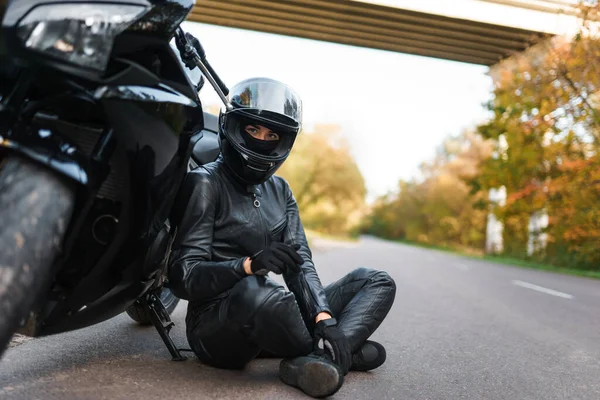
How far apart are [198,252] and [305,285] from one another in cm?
58

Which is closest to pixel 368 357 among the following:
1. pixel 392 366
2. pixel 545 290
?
pixel 392 366

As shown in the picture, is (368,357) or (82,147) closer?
(82,147)

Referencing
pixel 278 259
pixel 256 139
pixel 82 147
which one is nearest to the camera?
pixel 82 147

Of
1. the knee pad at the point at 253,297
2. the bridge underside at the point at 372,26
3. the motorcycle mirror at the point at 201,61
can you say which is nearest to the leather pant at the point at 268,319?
the knee pad at the point at 253,297

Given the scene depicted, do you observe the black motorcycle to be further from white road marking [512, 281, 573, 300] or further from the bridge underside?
the bridge underside

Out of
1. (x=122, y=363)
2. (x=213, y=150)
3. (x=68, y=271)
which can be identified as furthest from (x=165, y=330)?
(x=68, y=271)

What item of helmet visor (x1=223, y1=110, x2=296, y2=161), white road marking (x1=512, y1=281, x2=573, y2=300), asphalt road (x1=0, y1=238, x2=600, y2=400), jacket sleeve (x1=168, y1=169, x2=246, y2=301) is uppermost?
helmet visor (x1=223, y1=110, x2=296, y2=161)

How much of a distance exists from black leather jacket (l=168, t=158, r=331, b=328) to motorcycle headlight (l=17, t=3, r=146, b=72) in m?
1.25

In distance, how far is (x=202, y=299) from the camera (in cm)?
317

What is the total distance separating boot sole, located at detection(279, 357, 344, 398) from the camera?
112 inches

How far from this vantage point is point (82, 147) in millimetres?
2014

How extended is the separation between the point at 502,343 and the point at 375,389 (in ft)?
7.25

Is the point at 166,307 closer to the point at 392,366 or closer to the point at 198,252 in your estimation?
the point at 198,252

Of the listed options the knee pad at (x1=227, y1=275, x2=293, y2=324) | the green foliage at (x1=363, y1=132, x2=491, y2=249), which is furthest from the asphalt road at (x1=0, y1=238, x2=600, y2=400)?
the green foliage at (x1=363, y1=132, x2=491, y2=249)
